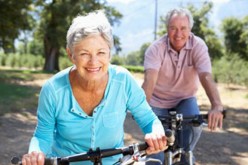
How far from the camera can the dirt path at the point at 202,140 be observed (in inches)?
265

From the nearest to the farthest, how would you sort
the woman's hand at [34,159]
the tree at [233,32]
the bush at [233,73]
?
the woman's hand at [34,159], the bush at [233,73], the tree at [233,32]

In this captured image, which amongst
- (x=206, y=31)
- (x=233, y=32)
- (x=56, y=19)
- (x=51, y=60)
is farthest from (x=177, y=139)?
(x=233, y=32)

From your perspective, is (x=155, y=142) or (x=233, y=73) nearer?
(x=155, y=142)

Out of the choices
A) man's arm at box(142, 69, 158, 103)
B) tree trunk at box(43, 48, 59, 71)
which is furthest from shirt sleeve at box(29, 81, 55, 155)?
tree trunk at box(43, 48, 59, 71)

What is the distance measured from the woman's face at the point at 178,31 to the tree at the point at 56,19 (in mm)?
28621

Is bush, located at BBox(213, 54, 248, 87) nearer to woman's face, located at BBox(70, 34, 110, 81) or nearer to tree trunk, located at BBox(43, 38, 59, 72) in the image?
tree trunk, located at BBox(43, 38, 59, 72)

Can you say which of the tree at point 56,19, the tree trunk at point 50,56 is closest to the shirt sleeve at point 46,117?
the tree at point 56,19

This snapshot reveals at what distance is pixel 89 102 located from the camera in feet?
7.92

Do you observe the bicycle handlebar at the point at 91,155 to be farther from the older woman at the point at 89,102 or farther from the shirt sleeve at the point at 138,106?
the shirt sleeve at the point at 138,106

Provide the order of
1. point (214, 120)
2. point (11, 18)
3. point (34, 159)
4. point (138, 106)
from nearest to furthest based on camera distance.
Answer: point (34, 159), point (138, 106), point (214, 120), point (11, 18)

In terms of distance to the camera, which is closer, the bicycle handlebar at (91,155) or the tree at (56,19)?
the bicycle handlebar at (91,155)

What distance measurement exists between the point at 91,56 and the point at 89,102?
32cm

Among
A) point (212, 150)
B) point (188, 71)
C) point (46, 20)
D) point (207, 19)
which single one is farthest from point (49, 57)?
point (188, 71)

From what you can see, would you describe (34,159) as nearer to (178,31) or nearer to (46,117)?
(46,117)
